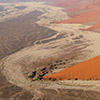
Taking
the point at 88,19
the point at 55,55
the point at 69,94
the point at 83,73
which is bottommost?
the point at 55,55

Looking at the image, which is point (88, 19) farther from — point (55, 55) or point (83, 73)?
point (83, 73)

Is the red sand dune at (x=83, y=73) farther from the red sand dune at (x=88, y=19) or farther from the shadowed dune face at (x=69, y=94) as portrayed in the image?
the red sand dune at (x=88, y=19)

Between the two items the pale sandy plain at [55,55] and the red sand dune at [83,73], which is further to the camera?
the red sand dune at [83,73]

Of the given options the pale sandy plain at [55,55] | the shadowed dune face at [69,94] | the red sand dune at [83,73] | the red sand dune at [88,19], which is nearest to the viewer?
the shadowed dune face at [69,94]

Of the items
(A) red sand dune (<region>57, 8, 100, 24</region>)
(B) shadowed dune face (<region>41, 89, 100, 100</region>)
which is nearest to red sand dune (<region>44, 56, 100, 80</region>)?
(B) shadowed dune face (<region>41, 89, 100, 100</region>)

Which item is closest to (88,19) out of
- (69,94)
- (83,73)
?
(83,73)

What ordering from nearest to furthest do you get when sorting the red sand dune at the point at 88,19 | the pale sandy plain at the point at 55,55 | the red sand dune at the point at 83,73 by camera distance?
the pale sandy plain at the point at 55,55 → the red sand dune at the point at 83,73 → the red sand dune at the point at 88,19

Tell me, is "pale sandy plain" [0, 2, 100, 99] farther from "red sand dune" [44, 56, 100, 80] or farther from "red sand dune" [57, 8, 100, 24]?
"red sand dune" [57, 8, 100, 24]

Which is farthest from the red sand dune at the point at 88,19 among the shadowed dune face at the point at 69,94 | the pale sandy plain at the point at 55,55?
the shadowed dune face at the point at 69,94

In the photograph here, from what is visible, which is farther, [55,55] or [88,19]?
[88,19]

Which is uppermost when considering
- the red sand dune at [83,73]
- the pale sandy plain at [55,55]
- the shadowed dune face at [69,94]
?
the red sand dune at [83,73]

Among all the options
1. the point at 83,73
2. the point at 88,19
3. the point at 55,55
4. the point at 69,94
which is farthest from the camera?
the point at 88,19

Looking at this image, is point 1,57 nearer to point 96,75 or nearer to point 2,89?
point 2,89
